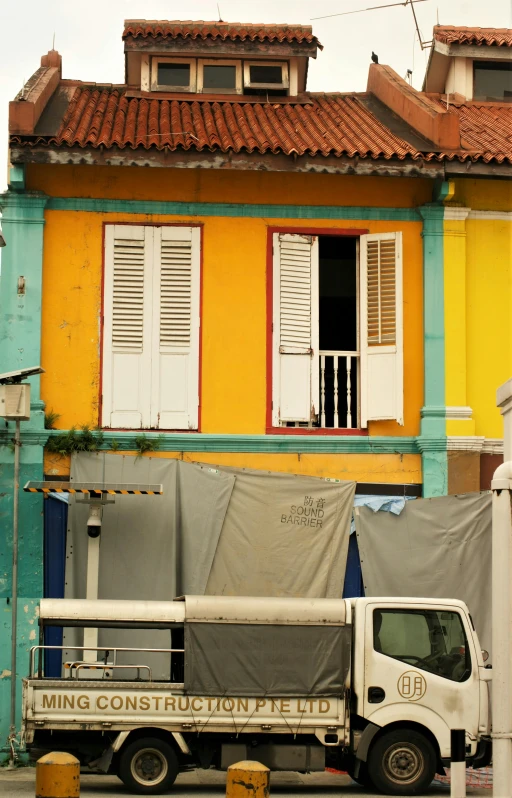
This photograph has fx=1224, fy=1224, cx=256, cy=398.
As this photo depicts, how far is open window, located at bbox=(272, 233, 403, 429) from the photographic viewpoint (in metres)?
14.9

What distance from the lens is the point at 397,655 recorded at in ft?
38.5

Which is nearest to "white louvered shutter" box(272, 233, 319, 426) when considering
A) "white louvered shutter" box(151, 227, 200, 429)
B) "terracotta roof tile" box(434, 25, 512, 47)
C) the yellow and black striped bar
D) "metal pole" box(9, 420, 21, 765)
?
"white louvered shutter" box(151, 227, 200, 429)

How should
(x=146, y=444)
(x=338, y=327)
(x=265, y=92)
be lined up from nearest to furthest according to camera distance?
(x=146, y=444) < (x=338, y=327) < (x=265, y=92)

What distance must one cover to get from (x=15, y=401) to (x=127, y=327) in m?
1.77

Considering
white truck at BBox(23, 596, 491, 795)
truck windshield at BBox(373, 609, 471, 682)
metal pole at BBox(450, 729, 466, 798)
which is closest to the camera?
metal pole at BBox(450, 729, 466, 798)

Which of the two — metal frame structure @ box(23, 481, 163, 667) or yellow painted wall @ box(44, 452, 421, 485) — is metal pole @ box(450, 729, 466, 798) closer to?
metal frame structure @ box(23, 481, 163, 667)

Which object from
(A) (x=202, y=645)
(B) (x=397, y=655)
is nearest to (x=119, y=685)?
(A) (x=202, y=645)

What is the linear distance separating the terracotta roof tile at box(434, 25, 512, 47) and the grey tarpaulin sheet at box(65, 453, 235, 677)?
9.35 m

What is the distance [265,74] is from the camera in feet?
59.3

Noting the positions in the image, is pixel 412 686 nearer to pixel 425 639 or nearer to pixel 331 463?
pixel 425 639

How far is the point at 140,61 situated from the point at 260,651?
9.79 m

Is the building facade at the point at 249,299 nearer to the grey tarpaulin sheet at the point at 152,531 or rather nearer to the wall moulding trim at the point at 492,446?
the wall moulding trim at the point at 492,446

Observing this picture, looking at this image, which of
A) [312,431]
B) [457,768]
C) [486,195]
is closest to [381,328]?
[312,431]

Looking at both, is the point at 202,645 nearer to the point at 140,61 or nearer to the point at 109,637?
the point at 109,637
